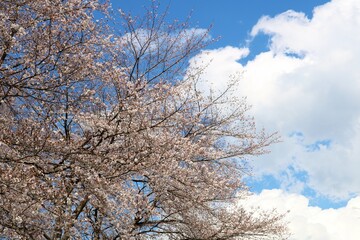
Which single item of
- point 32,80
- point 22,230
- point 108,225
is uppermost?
point 32,80

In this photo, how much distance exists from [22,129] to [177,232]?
18.6 ft

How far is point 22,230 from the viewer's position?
7996 mm

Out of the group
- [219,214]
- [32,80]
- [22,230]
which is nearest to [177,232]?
[219,214]

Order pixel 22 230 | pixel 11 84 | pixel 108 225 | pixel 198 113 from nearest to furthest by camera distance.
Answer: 1. pixel 11 84
2. pixel 22 230
3. pixel 108 225
4. pixel 198 113

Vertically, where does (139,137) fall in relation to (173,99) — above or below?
below

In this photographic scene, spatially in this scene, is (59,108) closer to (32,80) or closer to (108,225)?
(32,80)

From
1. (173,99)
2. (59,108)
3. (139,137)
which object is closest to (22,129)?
(59,108)

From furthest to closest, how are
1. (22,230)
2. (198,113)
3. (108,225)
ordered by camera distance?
(198,113) < (108,225) < (22,230)

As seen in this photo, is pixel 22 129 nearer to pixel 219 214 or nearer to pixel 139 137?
pixel 139 137

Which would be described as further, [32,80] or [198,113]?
[198,113]

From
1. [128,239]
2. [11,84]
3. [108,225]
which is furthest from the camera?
[108,225]

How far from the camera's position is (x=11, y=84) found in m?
7.40

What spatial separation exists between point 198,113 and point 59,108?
20.6 feet

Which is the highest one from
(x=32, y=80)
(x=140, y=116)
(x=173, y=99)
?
(x=173, y=99)
